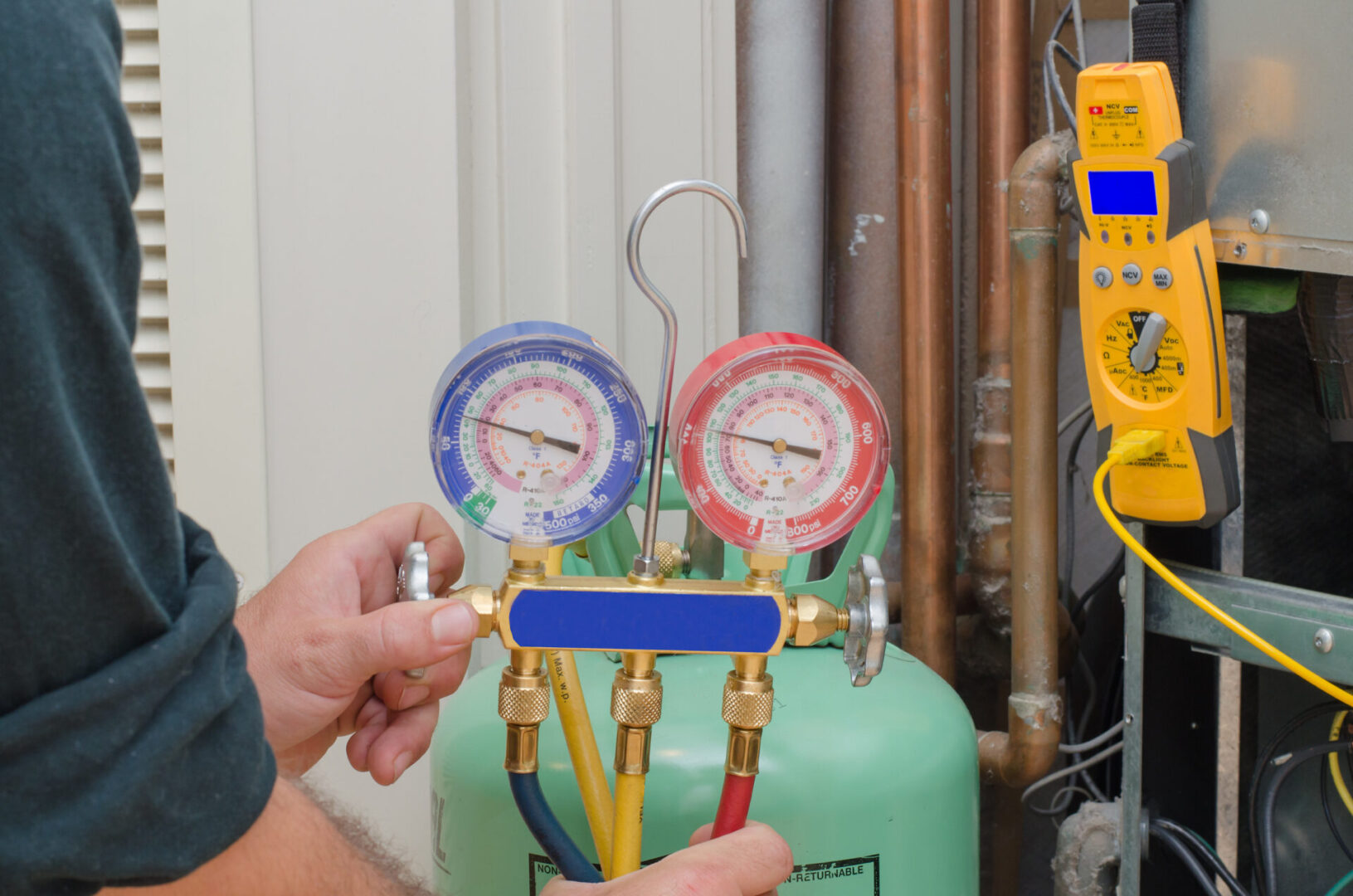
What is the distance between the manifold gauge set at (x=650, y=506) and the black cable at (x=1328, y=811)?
482mm

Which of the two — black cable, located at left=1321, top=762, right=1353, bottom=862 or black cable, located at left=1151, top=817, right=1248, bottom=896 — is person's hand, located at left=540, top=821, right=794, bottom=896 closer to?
black cable, located at left=1151, top=817, right=1248, bottom=896

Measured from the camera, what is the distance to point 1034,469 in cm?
111

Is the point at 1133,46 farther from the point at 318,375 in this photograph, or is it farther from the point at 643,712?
the point at 318,375

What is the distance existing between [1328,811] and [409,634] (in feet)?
2.53

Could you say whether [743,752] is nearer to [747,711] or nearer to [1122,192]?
[747,711]

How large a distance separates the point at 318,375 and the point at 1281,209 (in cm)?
91

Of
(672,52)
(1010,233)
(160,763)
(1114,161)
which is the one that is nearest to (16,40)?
(160,763)

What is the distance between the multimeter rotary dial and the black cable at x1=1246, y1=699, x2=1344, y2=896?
30 cm

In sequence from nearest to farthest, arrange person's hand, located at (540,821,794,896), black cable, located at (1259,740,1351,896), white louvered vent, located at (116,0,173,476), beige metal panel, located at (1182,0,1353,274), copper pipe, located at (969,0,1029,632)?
person's hand, located at (540,821,794,896) → beige metal panel, located at (1182,0,1353,274) → black cable, located at (1259,740,1351,896) → white louvered vent, located at (116,0,173,476) → copper pipe, located at (969,0,1029,632)

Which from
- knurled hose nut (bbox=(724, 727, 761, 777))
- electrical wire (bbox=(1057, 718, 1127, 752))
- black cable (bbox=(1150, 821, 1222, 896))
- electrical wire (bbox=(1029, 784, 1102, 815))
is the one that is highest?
knurled hose nut (bbox=(724, 727, 761, 777))

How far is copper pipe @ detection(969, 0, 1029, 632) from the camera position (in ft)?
4.30

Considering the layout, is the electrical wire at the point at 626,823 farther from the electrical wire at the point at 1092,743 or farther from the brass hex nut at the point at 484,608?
the electrical wire at the point at 1092,743

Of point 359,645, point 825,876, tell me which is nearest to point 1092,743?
point 825,876

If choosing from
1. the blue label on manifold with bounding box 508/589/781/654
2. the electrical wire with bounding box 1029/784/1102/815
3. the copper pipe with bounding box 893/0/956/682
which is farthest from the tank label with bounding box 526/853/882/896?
the electrical wire with bounding box 1029/784/1102/815
